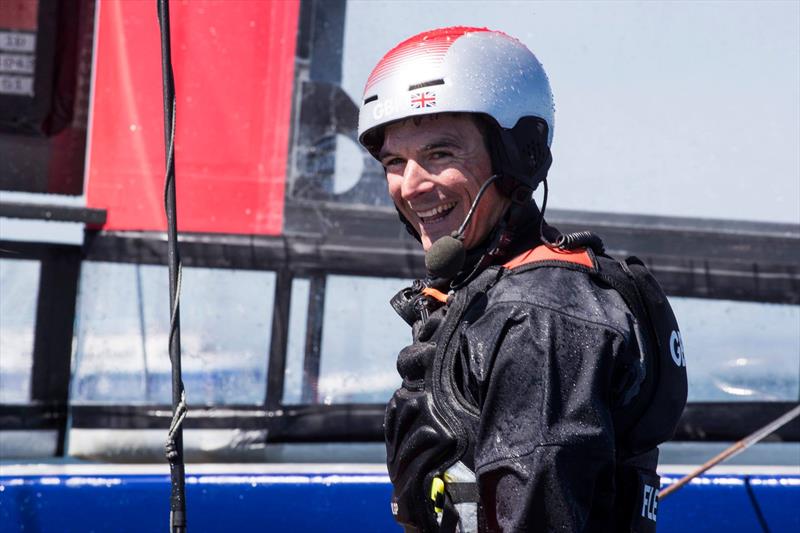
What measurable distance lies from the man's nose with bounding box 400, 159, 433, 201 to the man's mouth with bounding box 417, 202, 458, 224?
31 millimetres

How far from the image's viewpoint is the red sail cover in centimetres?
258

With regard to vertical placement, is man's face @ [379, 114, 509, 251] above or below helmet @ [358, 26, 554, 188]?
below

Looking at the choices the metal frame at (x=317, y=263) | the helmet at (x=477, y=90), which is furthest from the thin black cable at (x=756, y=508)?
the helmet at (x=477, y=90)

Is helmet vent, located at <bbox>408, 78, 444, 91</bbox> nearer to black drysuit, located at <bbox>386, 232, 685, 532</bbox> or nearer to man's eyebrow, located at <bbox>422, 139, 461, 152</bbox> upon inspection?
man's eyebrow, located at <bbox>422, 139, 461, 152</bbox>

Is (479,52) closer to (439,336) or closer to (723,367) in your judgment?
(439,336)

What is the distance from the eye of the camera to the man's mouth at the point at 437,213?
1.58 m

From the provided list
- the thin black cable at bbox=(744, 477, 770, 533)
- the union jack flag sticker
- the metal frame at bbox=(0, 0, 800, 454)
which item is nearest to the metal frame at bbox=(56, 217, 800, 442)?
the metal frame at bbox=(0, 0, 800, 454)

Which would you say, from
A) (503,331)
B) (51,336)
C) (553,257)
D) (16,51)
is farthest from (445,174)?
(16,51)

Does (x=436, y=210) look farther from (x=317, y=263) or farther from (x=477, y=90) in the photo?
(x=317, y=263)

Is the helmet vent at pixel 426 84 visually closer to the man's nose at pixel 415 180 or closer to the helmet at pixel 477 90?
the helmet at pixel 477 90

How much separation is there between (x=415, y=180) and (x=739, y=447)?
4.24 feet

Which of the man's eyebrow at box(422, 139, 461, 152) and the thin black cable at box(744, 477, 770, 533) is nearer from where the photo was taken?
the man's eyebrow at box(422, 139, 461, 152)

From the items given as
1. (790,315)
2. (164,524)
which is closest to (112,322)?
(164,524)

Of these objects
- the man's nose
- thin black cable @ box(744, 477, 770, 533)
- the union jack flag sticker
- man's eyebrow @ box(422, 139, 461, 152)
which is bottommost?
thin black cable @ box(744, 477, 770, 533)
